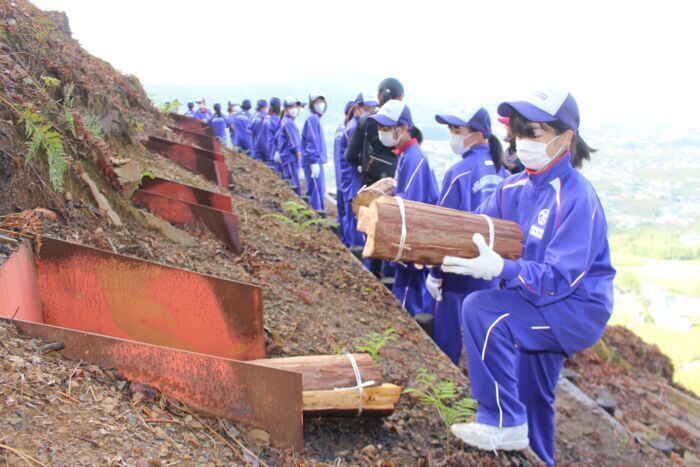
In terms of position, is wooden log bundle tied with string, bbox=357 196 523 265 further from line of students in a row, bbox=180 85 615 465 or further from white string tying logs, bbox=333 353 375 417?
white string tying logs, bbox=333 353 375 417

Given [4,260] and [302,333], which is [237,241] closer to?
[302,333]

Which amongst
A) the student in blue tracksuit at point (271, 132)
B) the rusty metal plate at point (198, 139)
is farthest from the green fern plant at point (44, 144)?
the student in blue tracksuit at point (271, 132)

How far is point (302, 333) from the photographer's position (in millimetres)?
4332

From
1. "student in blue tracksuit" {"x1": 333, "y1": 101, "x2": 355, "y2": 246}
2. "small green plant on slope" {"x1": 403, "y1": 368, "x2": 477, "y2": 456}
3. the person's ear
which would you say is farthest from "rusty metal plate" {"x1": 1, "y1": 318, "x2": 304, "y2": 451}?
"student in blue tracksuit" {"x1": 333, "y1": 101, "x2": 355, "y2": 246}

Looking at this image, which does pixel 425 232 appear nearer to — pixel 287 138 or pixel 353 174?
pixel 353 174

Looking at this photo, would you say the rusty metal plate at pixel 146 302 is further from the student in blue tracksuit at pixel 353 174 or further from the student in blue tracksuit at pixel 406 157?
the student in blue tracksuit at pixel 353 174

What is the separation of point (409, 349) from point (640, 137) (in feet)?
262

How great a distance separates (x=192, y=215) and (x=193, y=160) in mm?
3125

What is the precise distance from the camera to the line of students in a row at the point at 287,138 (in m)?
11.9

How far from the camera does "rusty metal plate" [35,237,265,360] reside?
10.4 feet

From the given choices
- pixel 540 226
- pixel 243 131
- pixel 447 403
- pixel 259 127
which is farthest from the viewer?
pixel 243 131

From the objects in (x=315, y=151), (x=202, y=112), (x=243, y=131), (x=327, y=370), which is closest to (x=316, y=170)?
(x=315, y=151)

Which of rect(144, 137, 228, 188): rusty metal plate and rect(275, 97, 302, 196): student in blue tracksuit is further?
rect(275, 97, 302, 196): student in blue tracksuit

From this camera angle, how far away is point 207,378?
2.67 meters
